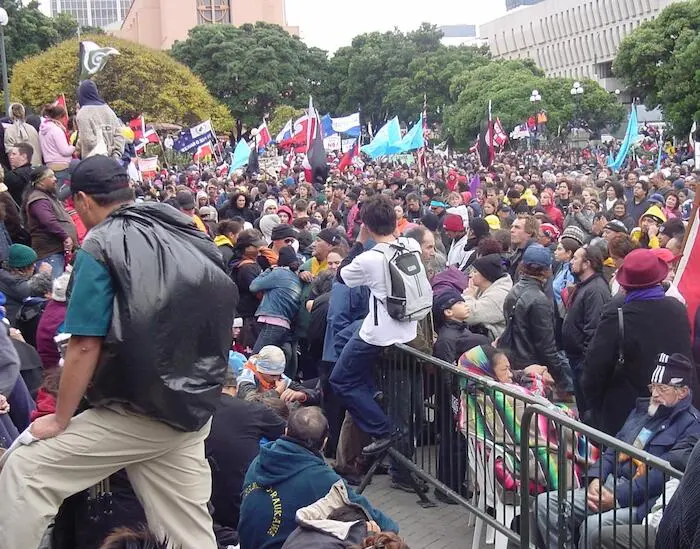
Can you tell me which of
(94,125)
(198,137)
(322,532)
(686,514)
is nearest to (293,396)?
(322,532)

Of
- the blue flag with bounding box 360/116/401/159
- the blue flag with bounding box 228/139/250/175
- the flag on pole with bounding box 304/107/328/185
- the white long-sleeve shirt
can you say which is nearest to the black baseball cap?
the white long-sleeve shirt

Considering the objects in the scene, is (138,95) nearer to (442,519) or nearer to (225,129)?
(225,129)

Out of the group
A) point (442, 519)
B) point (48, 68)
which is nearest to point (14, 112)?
point (442, 519)

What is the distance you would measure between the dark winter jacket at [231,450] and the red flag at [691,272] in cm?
280

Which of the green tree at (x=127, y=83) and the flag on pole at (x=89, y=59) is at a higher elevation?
the green tree at (x=127, y=83)

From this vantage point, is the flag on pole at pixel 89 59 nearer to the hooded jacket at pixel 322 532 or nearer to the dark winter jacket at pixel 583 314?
the dark winter jacket at pixel 583 314

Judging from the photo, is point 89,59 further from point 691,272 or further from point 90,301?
point 90,301

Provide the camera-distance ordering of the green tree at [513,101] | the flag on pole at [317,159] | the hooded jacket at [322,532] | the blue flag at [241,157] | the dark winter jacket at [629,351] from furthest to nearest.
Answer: the green tree at [513,101] < the blue flag at [241,157] < the flag on pole at [317,159] < the dark winter jacket at [629,351] < the hooded jacket at [322,532]

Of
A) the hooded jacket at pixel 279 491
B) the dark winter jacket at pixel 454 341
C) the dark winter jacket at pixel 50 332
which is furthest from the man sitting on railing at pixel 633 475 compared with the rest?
the dark winter jacket at pixel 50 332

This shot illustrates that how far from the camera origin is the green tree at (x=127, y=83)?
147 ft

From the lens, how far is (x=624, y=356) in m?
5.96

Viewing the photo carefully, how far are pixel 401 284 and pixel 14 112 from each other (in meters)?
6.53

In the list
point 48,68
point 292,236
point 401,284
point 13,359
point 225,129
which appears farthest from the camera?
point 225,129

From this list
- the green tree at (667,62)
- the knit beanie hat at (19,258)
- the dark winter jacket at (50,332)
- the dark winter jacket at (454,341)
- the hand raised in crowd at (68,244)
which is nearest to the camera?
the dark winter jacket at (50,332)
